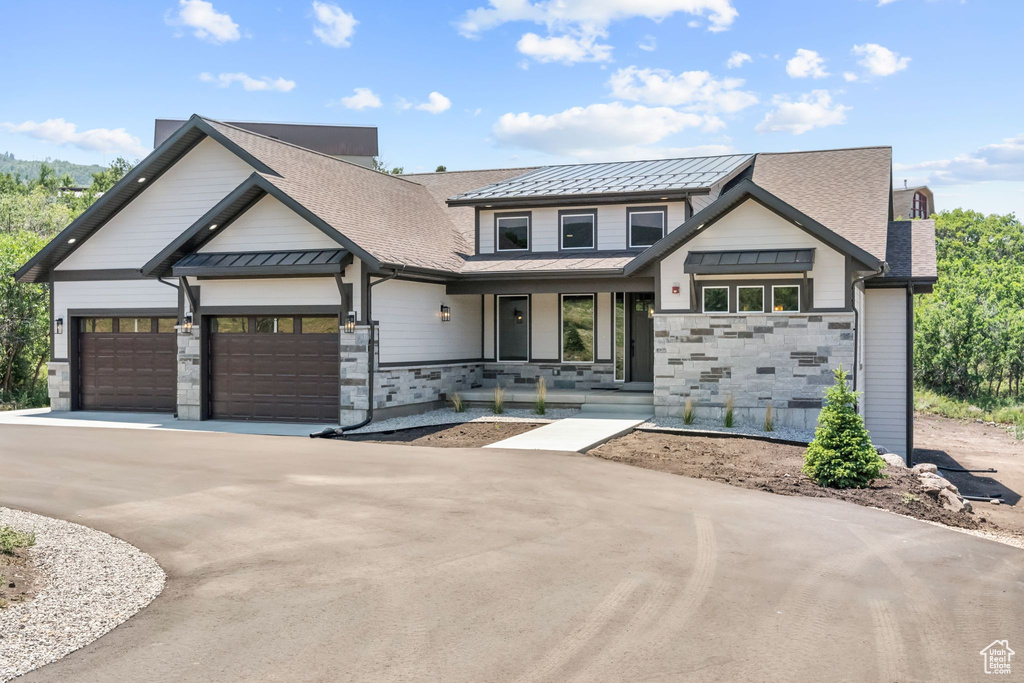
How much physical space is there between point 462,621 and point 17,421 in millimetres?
17253

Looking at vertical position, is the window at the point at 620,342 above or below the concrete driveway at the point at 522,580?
above

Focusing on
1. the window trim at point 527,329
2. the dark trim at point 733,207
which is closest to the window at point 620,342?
the window trim at point 527,329

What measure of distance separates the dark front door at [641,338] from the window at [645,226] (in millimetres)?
1305

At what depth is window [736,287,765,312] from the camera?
18531 mm

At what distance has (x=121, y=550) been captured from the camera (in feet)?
27.5

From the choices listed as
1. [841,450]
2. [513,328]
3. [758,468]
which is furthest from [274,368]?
[841,450]

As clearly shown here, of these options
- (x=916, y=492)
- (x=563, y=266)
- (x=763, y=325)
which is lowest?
(x=916, y=492)

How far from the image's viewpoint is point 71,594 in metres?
7.02

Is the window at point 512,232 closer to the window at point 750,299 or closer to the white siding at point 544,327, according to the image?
the white siding at point 544,327

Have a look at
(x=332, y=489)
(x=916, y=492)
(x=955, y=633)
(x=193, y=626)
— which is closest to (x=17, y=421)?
(x=332, y=489)

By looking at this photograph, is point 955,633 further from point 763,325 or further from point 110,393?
point 110,393

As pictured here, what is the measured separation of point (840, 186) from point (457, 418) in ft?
37.0

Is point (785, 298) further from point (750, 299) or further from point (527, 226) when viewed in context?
point (527, 226)

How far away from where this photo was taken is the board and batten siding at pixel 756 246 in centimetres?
1783
